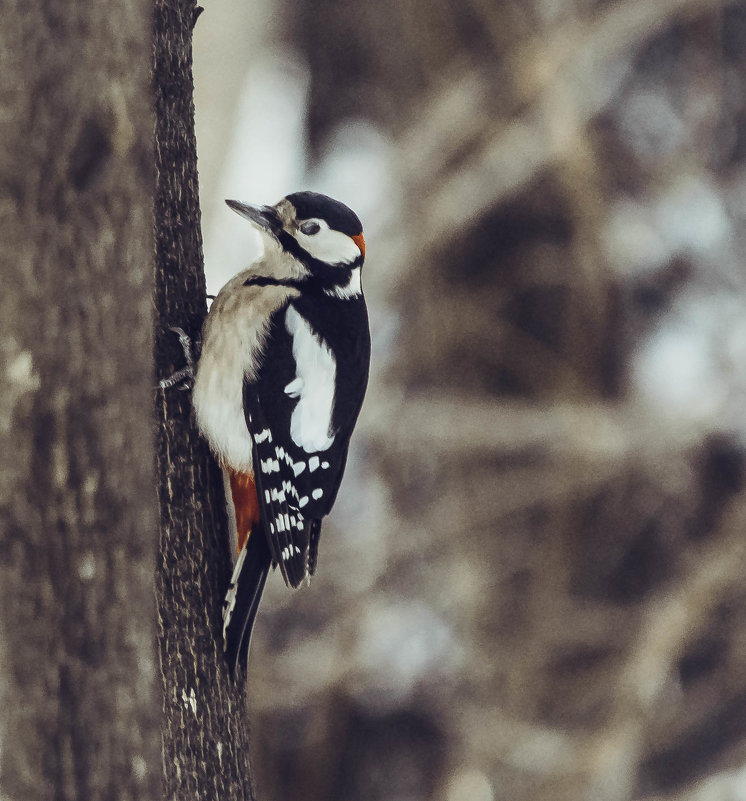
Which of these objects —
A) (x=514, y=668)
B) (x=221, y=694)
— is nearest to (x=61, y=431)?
(x=221, y=694)

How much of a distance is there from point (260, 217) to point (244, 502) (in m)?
0.53

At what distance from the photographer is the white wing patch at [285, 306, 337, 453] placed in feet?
5.86

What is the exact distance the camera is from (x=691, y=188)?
3.73 meters

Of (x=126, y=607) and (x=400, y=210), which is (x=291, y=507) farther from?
(x=400, y=210)

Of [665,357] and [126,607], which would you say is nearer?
[126,607]

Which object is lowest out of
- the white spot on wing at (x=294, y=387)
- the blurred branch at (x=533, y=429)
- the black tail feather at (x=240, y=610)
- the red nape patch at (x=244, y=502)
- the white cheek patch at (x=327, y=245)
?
the black tail feather at (x=240, y=610)

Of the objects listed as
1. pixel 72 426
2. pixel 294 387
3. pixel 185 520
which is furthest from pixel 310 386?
pixel 72 426

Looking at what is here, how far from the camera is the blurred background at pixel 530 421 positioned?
12.0 ft

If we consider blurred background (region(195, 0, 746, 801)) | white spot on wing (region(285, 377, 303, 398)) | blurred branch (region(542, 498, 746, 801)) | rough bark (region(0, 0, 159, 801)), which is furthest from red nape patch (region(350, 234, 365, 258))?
blurred branch (region(542, 498, 746, 801))

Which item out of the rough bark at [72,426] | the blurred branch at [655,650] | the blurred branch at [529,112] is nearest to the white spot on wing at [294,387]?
the rough bark at [72,426]

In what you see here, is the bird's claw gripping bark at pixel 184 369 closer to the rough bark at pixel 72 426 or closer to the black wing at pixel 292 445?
the black wing at pixel 292 445

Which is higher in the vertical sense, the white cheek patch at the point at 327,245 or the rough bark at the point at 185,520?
the white cheek patch at the point at 327,245

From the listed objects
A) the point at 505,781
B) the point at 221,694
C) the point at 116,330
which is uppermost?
the point at 116,330

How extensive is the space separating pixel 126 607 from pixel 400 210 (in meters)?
2.60
